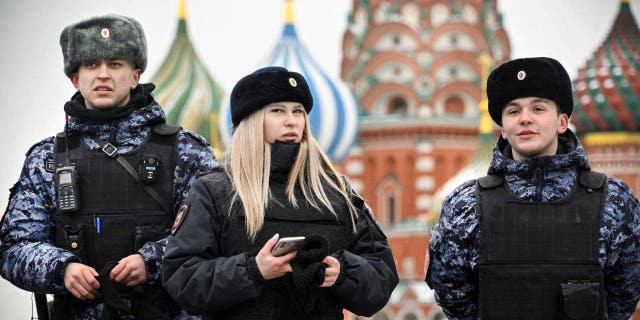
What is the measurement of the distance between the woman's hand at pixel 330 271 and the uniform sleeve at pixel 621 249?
0.77 metres

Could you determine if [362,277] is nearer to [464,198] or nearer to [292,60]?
[464,198]

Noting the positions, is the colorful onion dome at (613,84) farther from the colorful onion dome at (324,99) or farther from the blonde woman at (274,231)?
the blonde woman at (274,231)

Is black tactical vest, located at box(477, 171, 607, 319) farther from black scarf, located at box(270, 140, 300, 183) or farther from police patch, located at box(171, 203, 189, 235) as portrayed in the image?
police patch, located at box(171, 203, 189, 235)

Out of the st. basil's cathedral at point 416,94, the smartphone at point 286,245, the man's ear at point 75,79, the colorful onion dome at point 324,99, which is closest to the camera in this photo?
the smartphone at point 286,245

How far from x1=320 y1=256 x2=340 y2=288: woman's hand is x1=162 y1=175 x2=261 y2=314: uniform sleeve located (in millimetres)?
183

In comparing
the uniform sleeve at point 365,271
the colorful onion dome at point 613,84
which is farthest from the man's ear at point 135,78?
the colorful onion dome at point 613,84

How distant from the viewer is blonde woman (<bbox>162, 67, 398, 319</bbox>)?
4.86 meters

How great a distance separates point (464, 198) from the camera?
5125 mm

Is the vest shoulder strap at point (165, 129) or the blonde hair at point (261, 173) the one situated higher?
the vest shoulder strap at point (165, 129)

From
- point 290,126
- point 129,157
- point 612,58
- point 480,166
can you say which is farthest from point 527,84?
point 612,58

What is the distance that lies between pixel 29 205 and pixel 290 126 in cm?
88

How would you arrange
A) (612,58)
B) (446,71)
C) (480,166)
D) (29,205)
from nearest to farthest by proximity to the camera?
(29,205) < (480,166) < (612,58) < (446,71)

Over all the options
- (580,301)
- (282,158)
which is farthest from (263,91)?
(580,301)

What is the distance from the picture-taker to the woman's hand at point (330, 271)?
4.87m
